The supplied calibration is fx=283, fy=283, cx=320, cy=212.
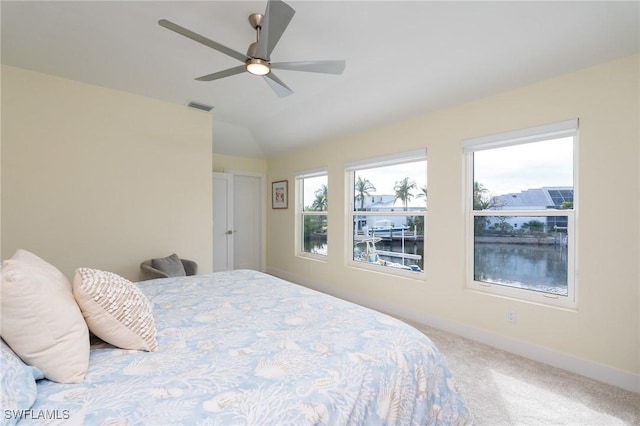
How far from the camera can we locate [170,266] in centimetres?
304

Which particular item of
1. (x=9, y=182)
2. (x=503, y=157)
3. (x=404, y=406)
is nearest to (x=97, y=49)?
(x=9, y=182)

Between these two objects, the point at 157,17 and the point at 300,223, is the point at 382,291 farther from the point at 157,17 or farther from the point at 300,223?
the point at 157,17

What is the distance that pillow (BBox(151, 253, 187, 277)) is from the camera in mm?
2998

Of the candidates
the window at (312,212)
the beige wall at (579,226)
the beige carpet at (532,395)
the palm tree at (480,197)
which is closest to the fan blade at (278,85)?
the beige wall at (579,226)

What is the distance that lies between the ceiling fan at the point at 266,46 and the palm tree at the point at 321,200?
7.98ft

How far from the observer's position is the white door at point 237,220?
15.9ft

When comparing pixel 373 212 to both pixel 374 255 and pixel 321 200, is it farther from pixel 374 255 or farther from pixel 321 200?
pixel 321 200

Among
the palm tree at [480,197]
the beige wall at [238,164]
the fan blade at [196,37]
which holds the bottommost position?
the palm tree at [480,197]

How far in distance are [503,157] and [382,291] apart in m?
2.00

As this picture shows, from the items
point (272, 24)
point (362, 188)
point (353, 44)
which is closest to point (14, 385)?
point (272, 24)

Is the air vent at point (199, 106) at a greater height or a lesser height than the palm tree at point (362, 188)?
greater

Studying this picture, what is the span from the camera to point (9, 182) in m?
2.55

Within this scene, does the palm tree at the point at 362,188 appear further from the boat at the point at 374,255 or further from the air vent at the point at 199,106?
the air vent at the point at 199,106

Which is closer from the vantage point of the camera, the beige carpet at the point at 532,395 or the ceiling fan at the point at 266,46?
the ceiling fan at the point at 266,46
